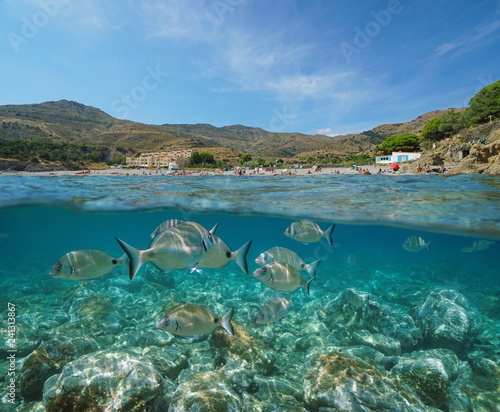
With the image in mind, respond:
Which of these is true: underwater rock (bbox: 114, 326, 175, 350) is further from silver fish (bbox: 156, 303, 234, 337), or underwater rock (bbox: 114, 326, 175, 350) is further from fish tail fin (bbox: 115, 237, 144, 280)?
fish tail fin (bbox: 115, 237, 144, 280)

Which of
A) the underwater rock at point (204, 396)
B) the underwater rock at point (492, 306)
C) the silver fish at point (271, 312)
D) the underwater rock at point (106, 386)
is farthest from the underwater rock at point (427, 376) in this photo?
the underwater rock at point (492, 306)

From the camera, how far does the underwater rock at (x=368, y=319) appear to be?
26.6 feet

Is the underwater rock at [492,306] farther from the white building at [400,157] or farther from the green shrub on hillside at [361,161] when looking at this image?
the green shrub on hillside at [361,161]

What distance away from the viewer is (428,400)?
18.2 feet

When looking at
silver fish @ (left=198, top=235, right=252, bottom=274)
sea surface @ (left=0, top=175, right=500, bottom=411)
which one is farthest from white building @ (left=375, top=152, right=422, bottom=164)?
silver fish @ (left=198, top=235, right=252, bottom=274)

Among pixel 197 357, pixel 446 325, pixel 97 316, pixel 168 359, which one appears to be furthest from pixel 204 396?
pixel 446 325

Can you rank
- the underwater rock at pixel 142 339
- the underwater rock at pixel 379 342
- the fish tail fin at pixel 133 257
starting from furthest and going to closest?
the underwater rock at pixel 379 342 → the underwater rock at pixel 142 339 → the fish tail fin at pixel 133 257

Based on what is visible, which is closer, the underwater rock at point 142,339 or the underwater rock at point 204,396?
the underwater rock at point 204,396

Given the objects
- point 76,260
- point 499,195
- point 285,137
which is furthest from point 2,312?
point 285,137

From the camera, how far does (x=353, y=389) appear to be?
15.6 ft

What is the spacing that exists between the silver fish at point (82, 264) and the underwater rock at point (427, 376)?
670 cm

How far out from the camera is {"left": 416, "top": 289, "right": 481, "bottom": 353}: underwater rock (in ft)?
25.3

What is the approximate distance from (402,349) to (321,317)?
2566 mm

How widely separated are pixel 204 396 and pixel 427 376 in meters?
4.96
